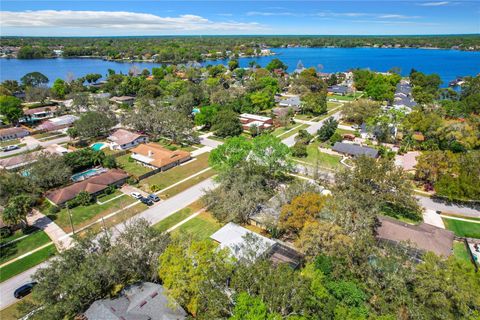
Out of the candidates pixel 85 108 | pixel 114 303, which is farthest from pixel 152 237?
pixel 85 108

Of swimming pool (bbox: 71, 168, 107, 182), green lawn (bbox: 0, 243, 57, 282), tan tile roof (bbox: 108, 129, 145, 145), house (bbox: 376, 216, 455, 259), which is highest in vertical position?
tan tile roof (bbox: 108, 129, 145, 145)

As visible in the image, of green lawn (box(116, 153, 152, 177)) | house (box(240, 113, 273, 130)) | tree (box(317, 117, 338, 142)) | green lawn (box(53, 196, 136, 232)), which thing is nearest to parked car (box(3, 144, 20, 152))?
green lawn (box(116, 153, 152, 177))

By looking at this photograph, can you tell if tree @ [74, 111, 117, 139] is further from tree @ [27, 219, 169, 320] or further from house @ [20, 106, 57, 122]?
tree @ [27, 219, 169, 320]

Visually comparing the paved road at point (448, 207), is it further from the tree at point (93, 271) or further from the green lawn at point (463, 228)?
the tree at point (93, 271)

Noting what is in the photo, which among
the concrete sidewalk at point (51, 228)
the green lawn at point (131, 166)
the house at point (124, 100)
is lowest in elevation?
the concrete sidewalk at point (51, 228)

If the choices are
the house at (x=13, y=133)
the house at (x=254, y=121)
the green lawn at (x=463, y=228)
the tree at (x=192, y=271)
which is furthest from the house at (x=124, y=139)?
the green lawn at (x=463, y=228)

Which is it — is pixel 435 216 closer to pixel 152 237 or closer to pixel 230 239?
pixel 230 239
